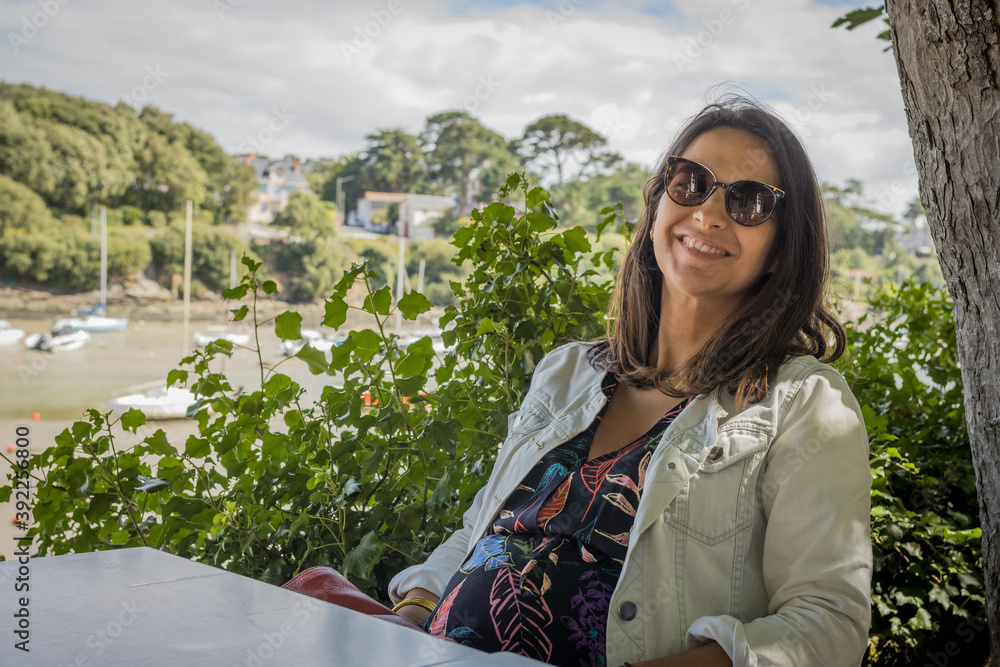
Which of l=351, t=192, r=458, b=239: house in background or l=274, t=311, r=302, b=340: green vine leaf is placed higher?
l=351, t=192, r=458, b=239: house in background

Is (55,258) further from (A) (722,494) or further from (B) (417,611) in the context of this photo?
(A) (722,494)

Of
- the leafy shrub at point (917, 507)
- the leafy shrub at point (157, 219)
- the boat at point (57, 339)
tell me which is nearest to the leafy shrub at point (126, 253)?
the leafy shrub at point (157, 219)

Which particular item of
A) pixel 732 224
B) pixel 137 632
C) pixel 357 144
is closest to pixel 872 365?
pixel 732 224

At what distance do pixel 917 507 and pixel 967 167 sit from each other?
0.97 m

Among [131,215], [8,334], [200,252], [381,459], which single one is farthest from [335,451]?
[8,334]

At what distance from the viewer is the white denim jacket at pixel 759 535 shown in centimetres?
82

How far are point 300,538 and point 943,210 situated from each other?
4.13ft

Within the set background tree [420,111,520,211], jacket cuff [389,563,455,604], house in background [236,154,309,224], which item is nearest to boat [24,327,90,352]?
house in background [236,154,309,224]

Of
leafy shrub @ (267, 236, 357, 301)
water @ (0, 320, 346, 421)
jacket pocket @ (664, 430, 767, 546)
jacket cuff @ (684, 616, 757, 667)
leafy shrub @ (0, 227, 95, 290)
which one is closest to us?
jacket cuff @ (684, 616, 757, 667)

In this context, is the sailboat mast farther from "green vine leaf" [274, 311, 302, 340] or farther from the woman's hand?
the woman's hand

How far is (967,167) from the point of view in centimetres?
102

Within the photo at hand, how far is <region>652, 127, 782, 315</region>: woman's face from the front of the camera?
111 cm

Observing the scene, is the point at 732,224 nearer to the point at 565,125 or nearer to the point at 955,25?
the point at 955,25

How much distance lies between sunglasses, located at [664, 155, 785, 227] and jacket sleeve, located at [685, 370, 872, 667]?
1.03ft
